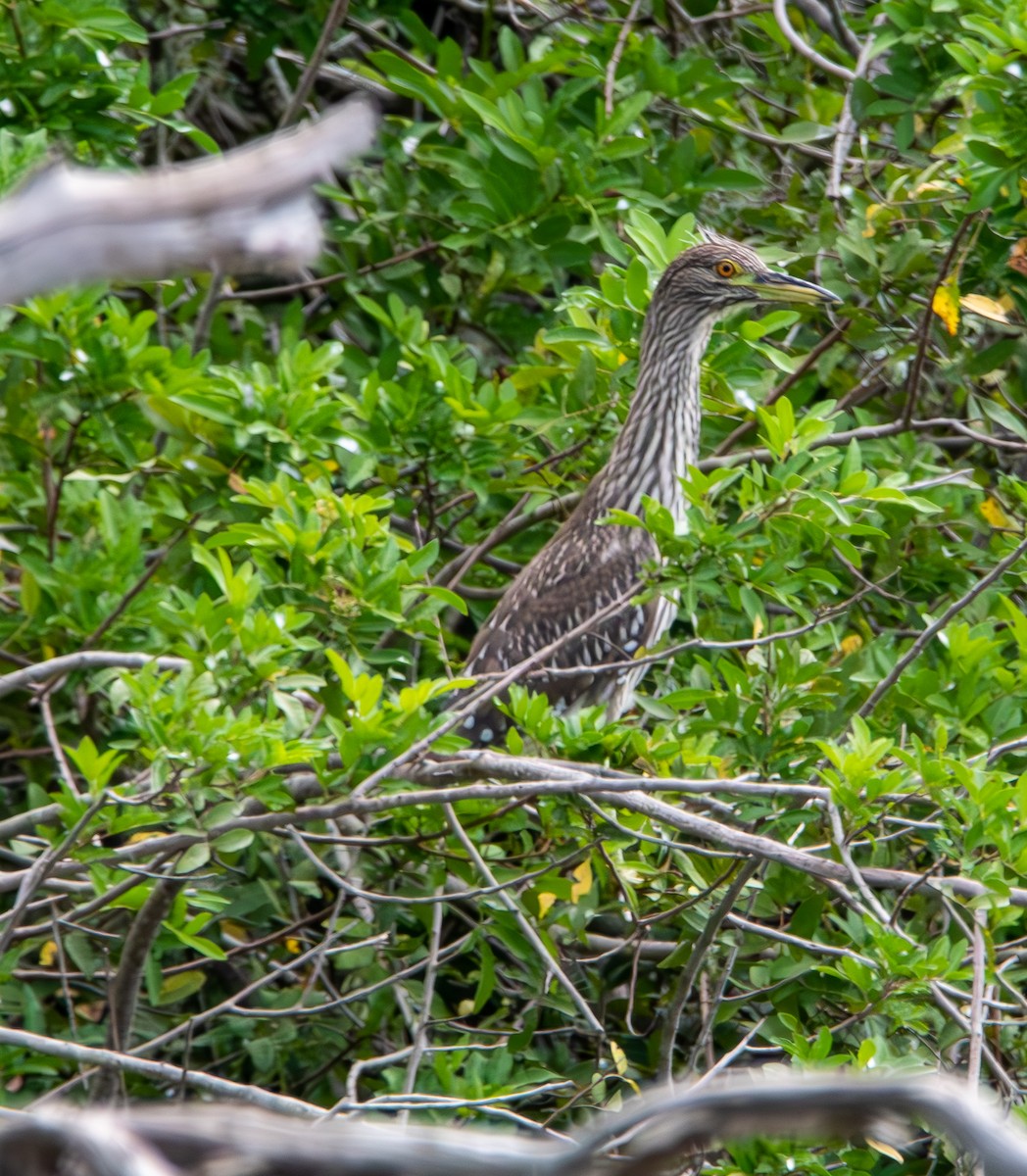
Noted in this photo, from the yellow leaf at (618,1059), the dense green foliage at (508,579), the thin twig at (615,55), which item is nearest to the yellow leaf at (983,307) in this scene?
the dense green foliage at (508,579)

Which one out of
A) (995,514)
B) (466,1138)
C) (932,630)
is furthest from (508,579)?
(466,1138)

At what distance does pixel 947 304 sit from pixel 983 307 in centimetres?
9

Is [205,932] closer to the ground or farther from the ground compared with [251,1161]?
closer to the ground

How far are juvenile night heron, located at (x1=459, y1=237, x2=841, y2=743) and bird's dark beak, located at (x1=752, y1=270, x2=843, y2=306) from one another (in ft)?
0.04

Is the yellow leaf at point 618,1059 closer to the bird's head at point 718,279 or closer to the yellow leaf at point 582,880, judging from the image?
the yellow leaf at point 582,880

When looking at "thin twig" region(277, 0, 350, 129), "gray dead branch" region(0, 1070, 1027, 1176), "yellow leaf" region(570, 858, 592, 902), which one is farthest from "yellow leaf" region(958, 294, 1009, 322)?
"gray dead branch" region(0, 1070, 1027, 1176)

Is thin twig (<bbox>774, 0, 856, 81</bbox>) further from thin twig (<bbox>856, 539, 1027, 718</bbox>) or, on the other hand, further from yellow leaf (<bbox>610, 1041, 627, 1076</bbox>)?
yellow leaf (<bbox>610, 1041, 627, 1076</bbox>)

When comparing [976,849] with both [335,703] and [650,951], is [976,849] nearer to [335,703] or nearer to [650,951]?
[650,951]

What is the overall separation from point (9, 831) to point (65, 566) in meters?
0.64

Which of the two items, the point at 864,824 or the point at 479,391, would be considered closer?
the point at 864,824

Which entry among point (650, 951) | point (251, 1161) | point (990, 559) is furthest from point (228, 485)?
point (251, 1161)

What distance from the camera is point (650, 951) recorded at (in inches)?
134

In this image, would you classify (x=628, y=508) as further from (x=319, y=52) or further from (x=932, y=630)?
(x=932, y=630)

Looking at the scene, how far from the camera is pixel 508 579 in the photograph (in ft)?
14.2
